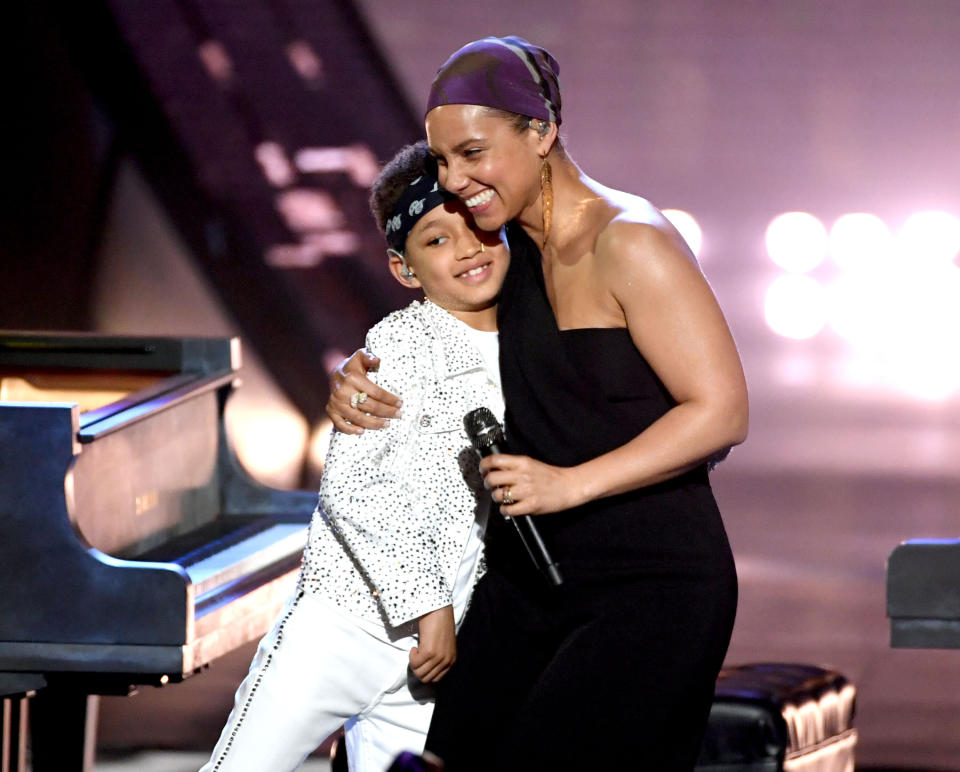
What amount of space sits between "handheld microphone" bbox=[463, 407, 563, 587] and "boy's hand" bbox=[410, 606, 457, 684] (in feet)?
0.79

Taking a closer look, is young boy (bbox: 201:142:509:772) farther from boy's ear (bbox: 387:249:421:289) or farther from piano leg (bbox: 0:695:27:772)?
piano leg (bbox: 0:695:27:772)

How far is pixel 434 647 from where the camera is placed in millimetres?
2201

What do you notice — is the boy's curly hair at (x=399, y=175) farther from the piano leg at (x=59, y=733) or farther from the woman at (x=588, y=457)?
the piano leg at (x=59, y=733)

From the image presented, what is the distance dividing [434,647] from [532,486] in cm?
38

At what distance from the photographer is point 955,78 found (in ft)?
17.1

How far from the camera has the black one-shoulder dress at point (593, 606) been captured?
198cm

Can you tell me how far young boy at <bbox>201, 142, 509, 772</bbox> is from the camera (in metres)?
2.21

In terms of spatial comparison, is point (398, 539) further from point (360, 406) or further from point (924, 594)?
point (924, 594)

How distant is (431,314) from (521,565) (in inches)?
18.0

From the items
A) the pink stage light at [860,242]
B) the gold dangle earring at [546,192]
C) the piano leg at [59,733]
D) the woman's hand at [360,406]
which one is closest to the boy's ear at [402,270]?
the woman's hand at [360,406]

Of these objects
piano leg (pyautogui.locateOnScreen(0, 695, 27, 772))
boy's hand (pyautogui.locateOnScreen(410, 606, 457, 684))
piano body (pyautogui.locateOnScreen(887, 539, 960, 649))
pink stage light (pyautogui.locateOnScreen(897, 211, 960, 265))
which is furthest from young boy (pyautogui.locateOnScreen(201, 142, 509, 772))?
pink stage light (pyautogui.locateOnScreen(897, 211, 960, 265))

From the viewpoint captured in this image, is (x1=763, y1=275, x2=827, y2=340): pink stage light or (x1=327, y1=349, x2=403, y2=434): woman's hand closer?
(x1=327, y1=349, x2=403, y2=434): woman's hand

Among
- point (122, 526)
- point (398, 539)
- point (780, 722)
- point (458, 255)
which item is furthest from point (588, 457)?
point (122, 526)

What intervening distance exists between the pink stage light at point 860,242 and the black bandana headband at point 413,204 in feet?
10.7
